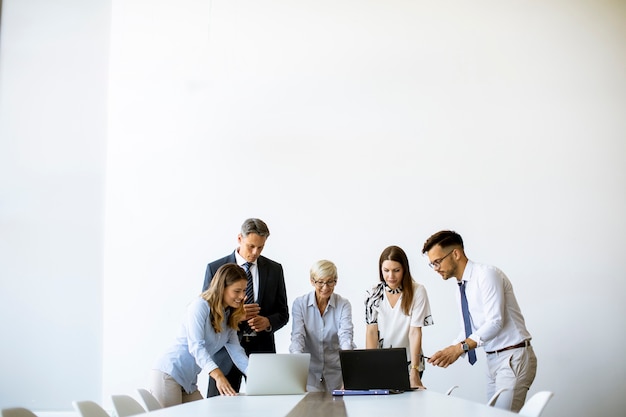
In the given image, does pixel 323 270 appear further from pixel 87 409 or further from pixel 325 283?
pixel 87 409

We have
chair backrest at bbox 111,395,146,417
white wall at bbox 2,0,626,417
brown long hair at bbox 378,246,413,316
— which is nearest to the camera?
chair backrest at bbox 111,395,146,417

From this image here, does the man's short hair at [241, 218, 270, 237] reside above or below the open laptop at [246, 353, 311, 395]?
above

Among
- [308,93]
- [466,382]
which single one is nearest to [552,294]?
[466,382]

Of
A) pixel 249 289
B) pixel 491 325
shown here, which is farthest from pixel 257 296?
pixel 491 325

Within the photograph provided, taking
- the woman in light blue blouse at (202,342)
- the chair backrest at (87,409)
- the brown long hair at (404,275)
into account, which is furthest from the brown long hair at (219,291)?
the chair backrest at (87,409)

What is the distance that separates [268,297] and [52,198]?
9.35ft

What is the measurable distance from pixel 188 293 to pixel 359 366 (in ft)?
9.56

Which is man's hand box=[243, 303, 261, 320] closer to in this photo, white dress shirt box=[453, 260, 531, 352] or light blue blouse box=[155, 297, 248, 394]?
light blue blouse box=[155, 297, 248, 394]

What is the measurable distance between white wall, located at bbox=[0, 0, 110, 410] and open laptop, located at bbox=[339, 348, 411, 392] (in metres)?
3.32

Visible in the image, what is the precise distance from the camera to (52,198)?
6.63m

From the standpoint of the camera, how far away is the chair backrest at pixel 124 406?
2933 millimetres

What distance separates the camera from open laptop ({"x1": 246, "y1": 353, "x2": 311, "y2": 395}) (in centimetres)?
376

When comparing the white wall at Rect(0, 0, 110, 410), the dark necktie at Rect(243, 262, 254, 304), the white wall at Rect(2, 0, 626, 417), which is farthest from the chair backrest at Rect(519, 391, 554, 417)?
the white wall at Rect(0, 0, 110, 410)

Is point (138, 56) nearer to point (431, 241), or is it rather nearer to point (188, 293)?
point (188, 293)
